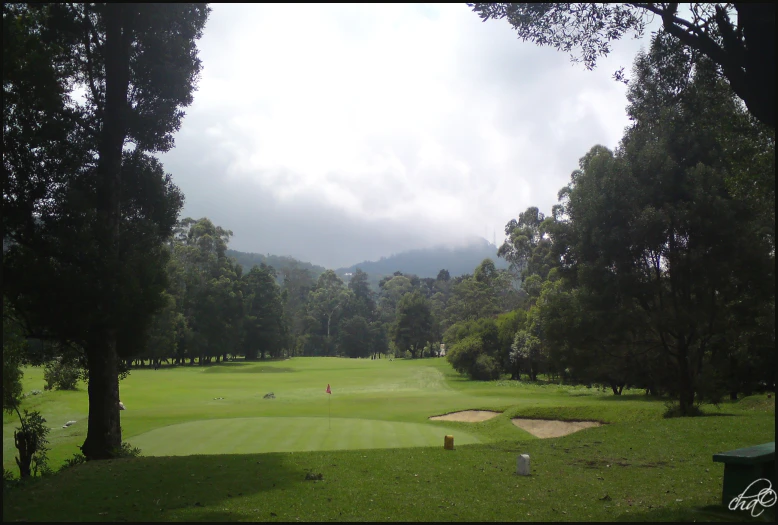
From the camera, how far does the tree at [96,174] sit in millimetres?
11938

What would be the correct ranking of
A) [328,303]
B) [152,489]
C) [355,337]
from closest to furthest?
[152,489] < [355,337] < [328,303]

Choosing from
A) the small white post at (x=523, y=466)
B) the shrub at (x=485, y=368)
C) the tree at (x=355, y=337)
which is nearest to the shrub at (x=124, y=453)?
the small white post at (x=523, y=466)

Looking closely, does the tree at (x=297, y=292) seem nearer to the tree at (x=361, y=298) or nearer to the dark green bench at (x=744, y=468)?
the tree at (x=361, y=298)

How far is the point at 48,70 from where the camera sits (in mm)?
11500

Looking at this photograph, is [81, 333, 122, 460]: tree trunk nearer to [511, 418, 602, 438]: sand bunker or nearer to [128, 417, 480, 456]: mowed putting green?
[128, 417, 480, 456]: mowed putting green

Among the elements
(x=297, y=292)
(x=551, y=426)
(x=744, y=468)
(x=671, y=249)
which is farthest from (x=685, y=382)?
(x=297, y=292)

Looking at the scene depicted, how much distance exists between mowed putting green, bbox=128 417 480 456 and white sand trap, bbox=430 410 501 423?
9.39ft

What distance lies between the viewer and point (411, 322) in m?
90.5

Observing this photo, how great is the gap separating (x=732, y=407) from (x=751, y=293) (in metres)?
5.53

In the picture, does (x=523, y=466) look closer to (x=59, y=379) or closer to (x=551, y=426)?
(x=551, y=426)

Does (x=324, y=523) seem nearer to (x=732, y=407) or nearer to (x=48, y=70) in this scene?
(x=48, y=70)

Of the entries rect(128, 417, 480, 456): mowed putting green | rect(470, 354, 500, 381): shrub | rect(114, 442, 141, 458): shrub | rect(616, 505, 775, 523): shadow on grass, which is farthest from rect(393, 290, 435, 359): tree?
rect(616, 505, 775, 523): shadow on grass

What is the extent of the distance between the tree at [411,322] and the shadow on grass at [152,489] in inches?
3041

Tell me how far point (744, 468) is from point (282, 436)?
52.0 feet
